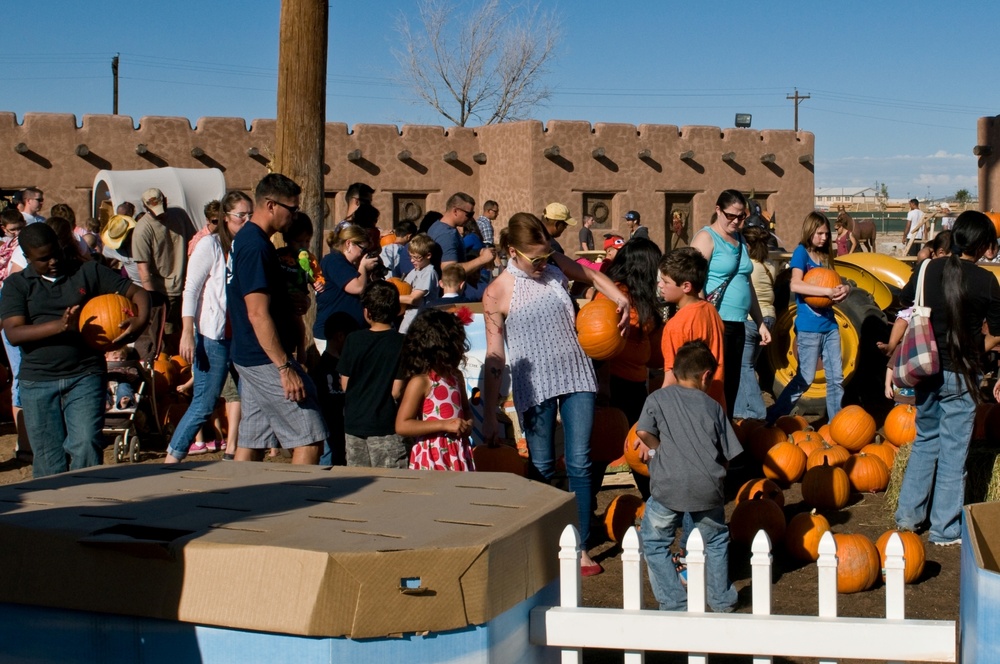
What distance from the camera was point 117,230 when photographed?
39.6 ft

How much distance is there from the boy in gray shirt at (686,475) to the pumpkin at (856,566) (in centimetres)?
86

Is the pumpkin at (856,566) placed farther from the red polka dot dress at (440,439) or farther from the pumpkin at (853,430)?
the pumpkin at (853,430)

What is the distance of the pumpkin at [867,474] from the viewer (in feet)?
24.1

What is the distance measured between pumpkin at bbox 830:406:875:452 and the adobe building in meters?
16.8

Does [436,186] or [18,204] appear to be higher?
[436,186]

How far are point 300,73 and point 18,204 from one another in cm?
441

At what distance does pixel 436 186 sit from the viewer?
87.2 ft

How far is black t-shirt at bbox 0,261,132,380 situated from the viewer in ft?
18.8

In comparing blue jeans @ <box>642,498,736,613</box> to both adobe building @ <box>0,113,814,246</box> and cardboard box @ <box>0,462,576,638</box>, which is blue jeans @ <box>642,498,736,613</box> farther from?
adobe building @ <box>0,113,814,246</box>

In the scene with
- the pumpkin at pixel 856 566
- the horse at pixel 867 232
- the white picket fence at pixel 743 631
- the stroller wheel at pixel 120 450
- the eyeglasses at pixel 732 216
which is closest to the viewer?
the white picket fence at pixel 743 631

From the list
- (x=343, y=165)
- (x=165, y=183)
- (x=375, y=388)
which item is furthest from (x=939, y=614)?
(x=343, y=165)

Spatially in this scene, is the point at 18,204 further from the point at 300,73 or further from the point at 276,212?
the point at 276,212

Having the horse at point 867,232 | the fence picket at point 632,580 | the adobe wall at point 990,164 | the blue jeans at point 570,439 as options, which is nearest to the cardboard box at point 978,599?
the fence picket at point 632,580

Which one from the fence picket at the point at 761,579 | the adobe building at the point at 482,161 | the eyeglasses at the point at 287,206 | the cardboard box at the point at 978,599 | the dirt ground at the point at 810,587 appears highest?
the adobe building at the point at 482,161
